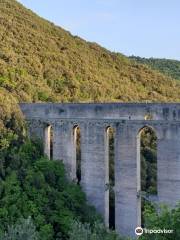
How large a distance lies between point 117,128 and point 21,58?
16.7 m

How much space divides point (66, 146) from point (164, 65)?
43823 mm

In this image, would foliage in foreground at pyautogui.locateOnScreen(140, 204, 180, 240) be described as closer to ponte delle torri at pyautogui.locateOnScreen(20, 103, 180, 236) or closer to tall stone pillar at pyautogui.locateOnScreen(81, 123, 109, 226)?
ponte delle torri at pyautogui.locateOnScreen(20, 103, 180, 236)

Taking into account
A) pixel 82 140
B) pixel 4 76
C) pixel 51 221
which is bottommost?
pixel 51 221

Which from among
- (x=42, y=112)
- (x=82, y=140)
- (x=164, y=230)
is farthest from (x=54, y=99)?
(x=164, y=230)

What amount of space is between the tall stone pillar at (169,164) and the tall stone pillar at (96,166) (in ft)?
9.99

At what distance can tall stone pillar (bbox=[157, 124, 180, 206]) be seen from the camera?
2458 cm

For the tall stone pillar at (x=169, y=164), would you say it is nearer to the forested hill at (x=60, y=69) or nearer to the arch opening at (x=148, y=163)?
the arch opening at (x=148, y=163)

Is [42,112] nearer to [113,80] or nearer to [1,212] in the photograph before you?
[1,212]

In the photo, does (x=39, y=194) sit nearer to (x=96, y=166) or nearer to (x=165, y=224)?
(x=96, y=166)

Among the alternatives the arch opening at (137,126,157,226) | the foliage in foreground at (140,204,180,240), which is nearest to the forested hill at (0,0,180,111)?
the arch opening at (137,126,157,226)

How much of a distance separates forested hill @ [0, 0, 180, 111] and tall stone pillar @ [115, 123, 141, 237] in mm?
8460

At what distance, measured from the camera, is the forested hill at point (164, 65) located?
6794 centimetres

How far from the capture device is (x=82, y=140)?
27.8 metres

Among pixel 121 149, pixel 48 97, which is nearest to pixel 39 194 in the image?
pixel 121 149
